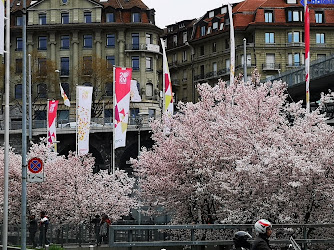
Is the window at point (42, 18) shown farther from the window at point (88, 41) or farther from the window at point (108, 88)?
the window at point (108, 88)

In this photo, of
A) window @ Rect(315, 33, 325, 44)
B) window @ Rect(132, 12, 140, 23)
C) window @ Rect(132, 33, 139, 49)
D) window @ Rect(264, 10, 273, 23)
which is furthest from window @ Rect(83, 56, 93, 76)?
window @ Rect(315, 33, 325, 44)

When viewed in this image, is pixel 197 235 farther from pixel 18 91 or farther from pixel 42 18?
pixel 42 18

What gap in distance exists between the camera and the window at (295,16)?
109 m

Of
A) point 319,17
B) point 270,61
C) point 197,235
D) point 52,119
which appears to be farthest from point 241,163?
point 319,17

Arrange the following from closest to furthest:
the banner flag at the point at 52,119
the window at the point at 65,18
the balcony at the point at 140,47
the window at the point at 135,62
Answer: the banner flag at the point at 52,119 → the balcony at the point at 140,47 → the window at the point at 65,18 → the window at the point at 135,62

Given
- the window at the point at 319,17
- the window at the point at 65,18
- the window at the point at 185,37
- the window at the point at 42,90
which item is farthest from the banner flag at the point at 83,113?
the window at the point at 185,37

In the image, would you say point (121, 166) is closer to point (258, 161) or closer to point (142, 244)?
point (258, 161)

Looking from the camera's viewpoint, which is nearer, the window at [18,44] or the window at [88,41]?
the window at [88,41]

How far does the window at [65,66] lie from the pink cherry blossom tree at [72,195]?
187 ft

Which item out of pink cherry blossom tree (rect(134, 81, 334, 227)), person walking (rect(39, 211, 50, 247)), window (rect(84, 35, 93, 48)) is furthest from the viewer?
window (rect(84, 35, 93, 48))

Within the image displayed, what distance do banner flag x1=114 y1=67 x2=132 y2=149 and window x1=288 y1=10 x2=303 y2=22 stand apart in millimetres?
65155

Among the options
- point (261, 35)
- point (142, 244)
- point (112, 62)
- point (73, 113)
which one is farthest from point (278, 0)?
point (142, 244)

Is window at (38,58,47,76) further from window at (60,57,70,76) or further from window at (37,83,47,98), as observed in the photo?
window at (60,57,70,76)

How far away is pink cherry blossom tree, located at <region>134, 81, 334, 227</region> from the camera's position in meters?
31.2
